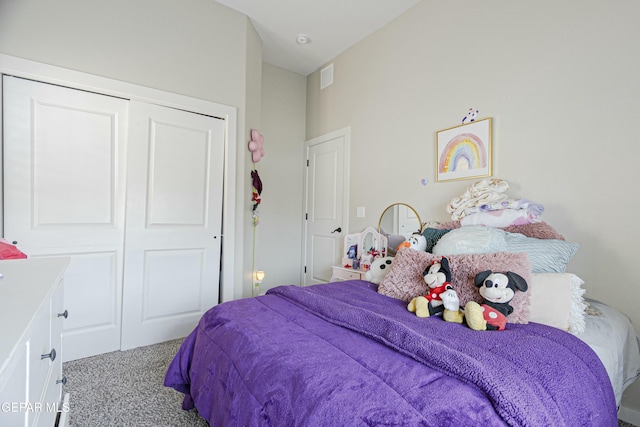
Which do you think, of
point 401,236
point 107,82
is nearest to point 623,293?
point 401,236

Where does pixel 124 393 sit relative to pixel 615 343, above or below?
below

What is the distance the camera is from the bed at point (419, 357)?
31.3 inches

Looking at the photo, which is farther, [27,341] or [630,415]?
[630,415]

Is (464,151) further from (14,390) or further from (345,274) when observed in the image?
(14,390)

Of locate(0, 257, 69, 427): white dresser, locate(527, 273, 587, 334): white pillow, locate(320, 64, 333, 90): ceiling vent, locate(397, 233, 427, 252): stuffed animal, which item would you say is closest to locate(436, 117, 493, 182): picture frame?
locate(397, 233, 427, 252): stuffed animal

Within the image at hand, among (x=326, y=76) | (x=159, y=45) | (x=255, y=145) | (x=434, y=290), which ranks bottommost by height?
(x=434, y=290)

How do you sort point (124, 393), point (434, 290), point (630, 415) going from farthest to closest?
point (124, 393), point (630, 415), point (434, 290)

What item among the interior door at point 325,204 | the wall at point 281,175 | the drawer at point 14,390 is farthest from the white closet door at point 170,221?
the drawer at point 14,390

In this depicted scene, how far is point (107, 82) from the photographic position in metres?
2.38

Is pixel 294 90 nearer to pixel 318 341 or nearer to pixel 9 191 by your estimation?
pixel 9 191

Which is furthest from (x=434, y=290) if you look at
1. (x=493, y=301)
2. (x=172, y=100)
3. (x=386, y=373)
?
(x=172, y=100)

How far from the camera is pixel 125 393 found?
1854 millimetres

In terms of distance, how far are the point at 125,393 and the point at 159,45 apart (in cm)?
265

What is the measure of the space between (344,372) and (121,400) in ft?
5.33
